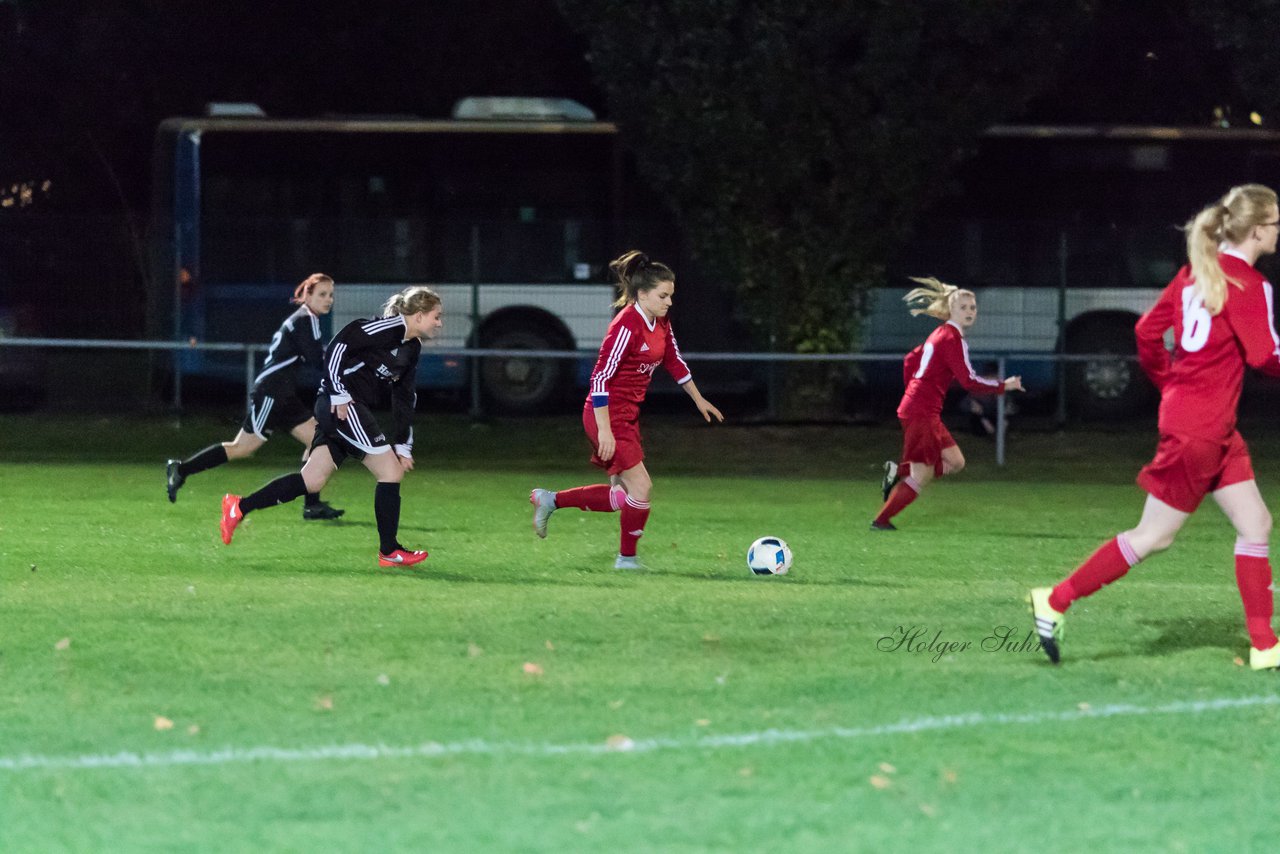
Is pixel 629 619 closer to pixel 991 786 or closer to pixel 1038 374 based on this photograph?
pixel 991 786

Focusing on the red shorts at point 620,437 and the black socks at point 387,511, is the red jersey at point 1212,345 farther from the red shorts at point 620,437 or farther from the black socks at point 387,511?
the black socks at point 387,511

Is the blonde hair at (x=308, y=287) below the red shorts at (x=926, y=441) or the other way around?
the other way around

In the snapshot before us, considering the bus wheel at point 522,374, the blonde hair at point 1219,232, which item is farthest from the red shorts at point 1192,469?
the bus wheel at point 522,374

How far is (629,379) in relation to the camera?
9898 mm

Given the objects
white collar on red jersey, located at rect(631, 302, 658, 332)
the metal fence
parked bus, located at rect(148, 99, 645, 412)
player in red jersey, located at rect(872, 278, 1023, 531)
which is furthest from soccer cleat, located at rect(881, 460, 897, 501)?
parked bus, located at rect(148, 99, 645, 412)

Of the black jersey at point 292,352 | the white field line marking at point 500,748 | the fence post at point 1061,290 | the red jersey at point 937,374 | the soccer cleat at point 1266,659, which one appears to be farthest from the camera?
the fence post at point 1061,290

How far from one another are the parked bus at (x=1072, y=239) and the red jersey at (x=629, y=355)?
10946mm

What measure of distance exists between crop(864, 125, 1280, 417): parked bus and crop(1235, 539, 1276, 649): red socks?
43.8 feet

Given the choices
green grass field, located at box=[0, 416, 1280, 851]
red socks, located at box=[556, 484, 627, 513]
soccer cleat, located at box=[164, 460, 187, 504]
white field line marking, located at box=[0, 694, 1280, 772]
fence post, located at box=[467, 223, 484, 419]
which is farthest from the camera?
fence post, located at box=[467, 223, 484, 419]

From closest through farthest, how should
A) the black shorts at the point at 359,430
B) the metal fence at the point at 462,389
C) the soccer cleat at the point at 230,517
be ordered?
the black shorts at the point at 359,430
the soccer cleat at the point at 230,517
the metal fence at the point at 462,389

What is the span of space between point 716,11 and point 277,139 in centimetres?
573

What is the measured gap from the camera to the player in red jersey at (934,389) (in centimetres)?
1166

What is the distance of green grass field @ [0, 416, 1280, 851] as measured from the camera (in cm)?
502

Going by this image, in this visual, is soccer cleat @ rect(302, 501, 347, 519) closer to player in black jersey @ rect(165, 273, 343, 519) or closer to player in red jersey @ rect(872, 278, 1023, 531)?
player in black jersey @ rect(165, 273, 343, 519)
